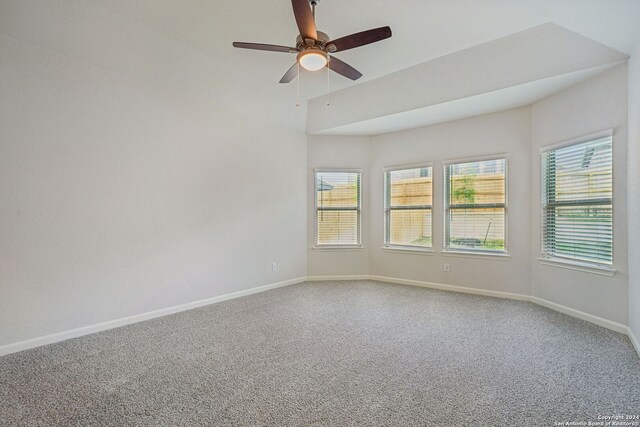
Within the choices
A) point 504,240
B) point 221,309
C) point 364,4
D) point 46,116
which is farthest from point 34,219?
point 504,240

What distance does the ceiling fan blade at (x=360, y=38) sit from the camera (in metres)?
2.48

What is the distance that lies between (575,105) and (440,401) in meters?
3.67

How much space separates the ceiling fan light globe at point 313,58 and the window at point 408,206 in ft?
10.4

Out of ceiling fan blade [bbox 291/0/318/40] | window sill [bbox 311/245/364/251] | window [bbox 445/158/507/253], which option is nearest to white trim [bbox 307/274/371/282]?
window sill [bbox 311/245/364/251]

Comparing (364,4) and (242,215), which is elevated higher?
(364,4)

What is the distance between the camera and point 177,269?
3982mm

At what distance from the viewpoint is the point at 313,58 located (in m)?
2.60

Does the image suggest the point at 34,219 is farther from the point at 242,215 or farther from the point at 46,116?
the point at 242,215

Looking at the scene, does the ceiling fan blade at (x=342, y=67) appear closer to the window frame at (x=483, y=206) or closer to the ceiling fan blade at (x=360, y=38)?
the ceiling fan blade at (x=360, y=38)

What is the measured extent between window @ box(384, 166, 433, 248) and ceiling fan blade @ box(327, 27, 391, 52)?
306 centimetres

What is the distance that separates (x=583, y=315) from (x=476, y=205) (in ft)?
6.14

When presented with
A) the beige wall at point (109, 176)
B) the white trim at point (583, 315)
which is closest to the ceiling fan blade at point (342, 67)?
the beige wall at point (109, 176)

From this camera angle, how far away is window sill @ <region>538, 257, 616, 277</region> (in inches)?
133

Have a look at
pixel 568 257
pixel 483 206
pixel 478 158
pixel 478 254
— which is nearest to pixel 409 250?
pixel 478 254
